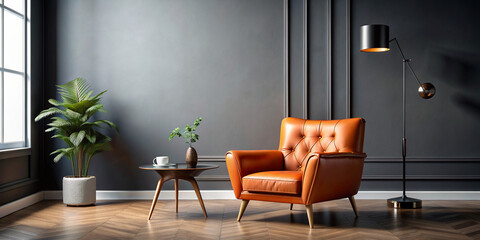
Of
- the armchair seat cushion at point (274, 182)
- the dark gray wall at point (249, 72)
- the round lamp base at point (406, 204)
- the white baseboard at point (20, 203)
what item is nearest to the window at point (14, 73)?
the dark gray wall at point (249, 72)

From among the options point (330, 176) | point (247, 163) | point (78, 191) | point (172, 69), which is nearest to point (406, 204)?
point (330, 176)

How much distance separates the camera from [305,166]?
3.31 meters

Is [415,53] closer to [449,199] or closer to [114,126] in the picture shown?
[449,199]

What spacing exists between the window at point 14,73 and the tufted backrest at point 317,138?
98.7 inches

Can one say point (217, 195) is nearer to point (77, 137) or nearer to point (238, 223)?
point (238, 223)

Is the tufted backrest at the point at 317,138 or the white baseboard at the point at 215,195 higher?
the tufted backrest at the point at 317,138

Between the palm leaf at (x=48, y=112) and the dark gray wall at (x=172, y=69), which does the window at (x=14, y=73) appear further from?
the dark gray wall at (x=172, y=69)

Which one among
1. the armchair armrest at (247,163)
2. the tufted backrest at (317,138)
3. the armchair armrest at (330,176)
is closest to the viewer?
the armchair armrest at (330,176)

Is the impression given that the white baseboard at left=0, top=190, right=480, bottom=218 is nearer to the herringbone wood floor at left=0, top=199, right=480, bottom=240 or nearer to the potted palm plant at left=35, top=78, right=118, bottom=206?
the herringbone wood floor at left=0, top=199, right=480, bottom=240

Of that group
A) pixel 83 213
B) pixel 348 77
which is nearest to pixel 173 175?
pixel 83 213

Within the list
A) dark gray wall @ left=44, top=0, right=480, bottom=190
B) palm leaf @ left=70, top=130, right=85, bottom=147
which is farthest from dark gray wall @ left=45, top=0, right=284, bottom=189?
palm leaf @ left=70, top=130, right=85, bottom=147

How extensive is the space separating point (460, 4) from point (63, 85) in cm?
414

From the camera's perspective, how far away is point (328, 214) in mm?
3922

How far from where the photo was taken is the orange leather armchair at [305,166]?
3324 millimetres
